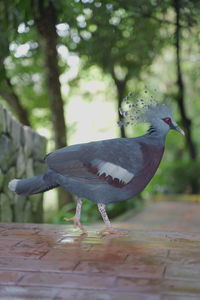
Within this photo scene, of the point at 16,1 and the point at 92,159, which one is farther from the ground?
the point at 16,1

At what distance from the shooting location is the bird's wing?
3207mm

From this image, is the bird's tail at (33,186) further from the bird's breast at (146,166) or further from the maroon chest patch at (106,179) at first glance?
the bird's breast at (146,166)

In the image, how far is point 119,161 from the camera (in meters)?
3.22

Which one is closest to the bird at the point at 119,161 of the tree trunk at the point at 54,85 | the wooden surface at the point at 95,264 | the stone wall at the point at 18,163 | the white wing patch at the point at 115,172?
the white wing patch at the point at 115,172

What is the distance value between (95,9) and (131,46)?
2.70 m

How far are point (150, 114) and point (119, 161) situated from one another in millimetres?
410

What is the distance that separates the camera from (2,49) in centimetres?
525

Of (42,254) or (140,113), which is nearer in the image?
(42,254)

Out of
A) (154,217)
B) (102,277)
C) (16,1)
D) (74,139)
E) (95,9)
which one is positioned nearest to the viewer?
(102,277)

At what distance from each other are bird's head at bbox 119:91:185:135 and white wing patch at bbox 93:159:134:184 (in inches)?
12.5


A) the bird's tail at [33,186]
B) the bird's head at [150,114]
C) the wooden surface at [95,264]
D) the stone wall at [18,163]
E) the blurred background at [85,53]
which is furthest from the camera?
the blurred background at [85,53]

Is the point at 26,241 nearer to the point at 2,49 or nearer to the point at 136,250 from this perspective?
the point at 136,250

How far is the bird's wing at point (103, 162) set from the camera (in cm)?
321

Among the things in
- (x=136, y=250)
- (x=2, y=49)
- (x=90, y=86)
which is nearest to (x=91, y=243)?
(x=136, y=250)
